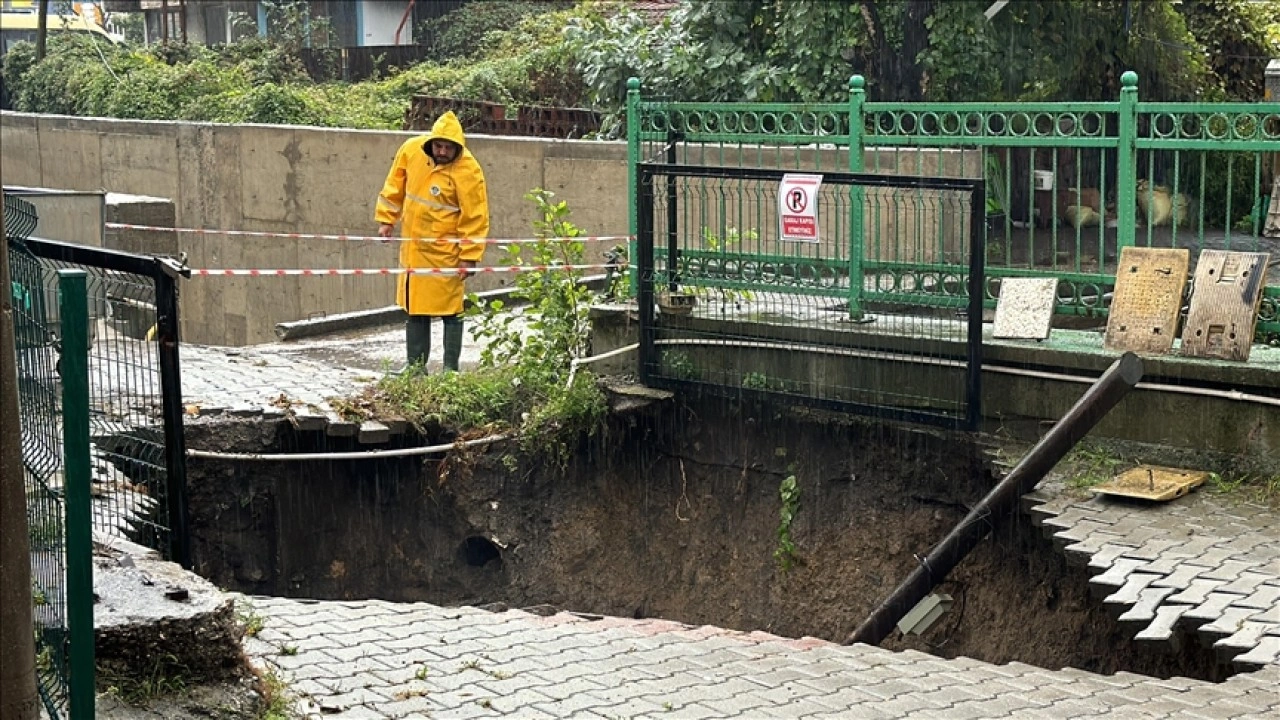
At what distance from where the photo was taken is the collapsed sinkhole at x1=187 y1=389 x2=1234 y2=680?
984cm

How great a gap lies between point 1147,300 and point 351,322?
723 centimetres

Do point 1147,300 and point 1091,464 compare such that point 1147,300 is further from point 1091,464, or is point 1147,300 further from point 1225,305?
point 1091,464

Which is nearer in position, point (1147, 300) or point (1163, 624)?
point (1163, 624)

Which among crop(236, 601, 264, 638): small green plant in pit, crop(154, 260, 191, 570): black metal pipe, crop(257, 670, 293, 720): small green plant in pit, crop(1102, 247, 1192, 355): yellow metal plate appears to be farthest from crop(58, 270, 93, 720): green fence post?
crop(1102, 247, 1192, 355): yellow metal plate

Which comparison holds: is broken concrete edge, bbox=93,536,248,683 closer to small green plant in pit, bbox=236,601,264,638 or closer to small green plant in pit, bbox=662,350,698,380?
small green plant in pit, bbox=236,601,264,638

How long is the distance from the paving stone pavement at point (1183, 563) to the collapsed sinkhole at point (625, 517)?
1.28 meters

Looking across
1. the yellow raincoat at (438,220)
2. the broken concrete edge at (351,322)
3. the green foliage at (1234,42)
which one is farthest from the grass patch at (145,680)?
the green foliage at (1234,42)

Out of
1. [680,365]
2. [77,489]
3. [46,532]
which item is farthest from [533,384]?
[77,489]

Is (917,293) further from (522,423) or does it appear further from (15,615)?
(15,615)

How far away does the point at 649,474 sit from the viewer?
35.1 ft

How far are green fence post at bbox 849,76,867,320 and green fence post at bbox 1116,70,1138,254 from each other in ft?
5.12

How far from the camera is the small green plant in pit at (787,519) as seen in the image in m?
10.0

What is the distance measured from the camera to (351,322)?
13867 mm

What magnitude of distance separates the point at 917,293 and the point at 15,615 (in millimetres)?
6440
